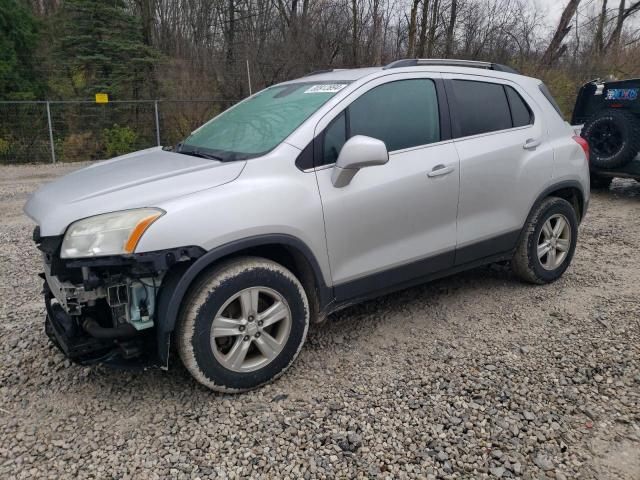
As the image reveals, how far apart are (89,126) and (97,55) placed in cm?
261

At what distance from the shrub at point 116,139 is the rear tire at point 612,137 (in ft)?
40.1

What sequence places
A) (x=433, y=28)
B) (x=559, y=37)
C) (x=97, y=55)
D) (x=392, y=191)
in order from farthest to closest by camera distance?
(x=559, y=37), (x=433, y=28), (x=97, y=55), (x=392, y=191)

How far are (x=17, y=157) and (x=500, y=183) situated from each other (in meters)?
14.0

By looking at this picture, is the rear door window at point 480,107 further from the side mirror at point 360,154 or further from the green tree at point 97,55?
the green tree at point 97,55

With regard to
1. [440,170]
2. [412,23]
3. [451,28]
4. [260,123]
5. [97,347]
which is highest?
[451,28]

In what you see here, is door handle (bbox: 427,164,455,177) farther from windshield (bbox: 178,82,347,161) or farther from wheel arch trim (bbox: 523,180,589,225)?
wheel arch trim (bbox: 523,180,589,225)

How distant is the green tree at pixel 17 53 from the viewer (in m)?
14.3

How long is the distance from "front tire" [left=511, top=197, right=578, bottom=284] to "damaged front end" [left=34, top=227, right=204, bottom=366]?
2.81 metres

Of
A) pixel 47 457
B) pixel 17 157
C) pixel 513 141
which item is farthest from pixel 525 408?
pixel 17 157

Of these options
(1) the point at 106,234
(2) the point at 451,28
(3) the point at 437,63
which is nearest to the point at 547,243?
(3) the point at 437,63

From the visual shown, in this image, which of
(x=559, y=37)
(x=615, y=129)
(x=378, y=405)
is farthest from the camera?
(x=559, y=37)

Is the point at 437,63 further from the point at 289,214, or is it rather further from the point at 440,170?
the point at 289,214

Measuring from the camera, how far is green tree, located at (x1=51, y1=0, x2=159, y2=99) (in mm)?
15711

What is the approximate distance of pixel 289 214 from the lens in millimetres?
2834
